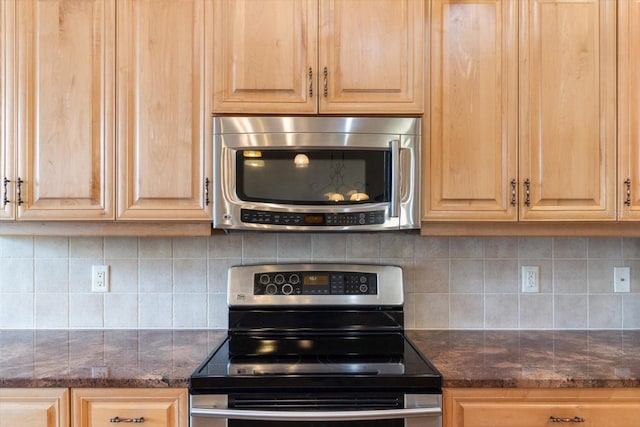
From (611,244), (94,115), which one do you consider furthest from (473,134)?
(94,115)

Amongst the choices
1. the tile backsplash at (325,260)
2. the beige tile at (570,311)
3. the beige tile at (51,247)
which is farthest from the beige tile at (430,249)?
the beige tile at (51,247)

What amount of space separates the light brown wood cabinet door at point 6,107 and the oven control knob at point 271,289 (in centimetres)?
95

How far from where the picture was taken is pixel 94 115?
5.11 ft

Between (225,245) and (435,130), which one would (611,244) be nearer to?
(435,130)

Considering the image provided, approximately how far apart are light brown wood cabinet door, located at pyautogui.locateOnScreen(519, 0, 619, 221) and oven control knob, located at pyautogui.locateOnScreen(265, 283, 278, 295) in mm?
976

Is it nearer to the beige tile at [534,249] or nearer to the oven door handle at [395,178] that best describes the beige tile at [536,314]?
the beige tile at [534,249]

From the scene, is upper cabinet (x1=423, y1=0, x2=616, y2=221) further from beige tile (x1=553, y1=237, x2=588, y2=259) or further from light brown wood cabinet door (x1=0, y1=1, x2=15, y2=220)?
light brown wood cabinet door (x1=0, y1=1, x2=15, y2=220)

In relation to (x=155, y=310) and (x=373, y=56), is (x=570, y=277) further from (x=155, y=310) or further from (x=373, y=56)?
(x=155, y=310)

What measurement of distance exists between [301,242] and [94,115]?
0.93m

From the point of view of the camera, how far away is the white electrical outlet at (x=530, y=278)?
1.90 meters

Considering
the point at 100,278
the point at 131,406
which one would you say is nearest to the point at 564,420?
the point at 131,406

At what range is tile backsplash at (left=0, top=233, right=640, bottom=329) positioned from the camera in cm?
188

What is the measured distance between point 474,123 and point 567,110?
0.34 m

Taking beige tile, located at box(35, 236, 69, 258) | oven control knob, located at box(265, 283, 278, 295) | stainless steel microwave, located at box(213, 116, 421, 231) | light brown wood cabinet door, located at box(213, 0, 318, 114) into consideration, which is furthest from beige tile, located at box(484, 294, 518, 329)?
beige tile, located at box(35, 236, 69, 258)
